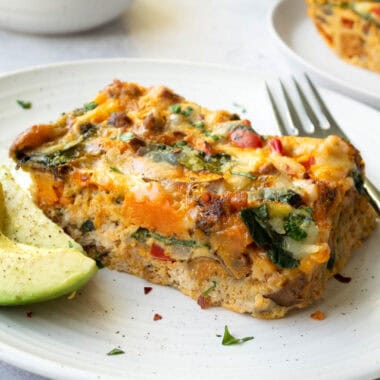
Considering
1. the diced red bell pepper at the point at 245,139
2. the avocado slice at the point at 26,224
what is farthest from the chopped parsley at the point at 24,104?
the diced red bell pepper at the point at 245,139

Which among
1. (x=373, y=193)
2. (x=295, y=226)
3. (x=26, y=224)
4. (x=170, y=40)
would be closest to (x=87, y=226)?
(x=26, y=224)

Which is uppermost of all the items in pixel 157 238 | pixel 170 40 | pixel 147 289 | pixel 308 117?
pixel 157 238

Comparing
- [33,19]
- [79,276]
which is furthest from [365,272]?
[33,19]

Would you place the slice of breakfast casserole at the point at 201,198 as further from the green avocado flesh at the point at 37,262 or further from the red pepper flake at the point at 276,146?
the green avocado flesh at the point at 37,262

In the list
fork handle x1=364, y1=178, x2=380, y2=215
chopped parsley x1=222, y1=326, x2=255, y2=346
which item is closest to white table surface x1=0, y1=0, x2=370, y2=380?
fork handle x1=364, y1=178, x2=380, y2=215

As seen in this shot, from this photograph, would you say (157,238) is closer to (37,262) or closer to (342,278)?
(37,262)

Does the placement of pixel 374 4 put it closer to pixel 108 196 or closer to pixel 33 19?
pixel 33 19

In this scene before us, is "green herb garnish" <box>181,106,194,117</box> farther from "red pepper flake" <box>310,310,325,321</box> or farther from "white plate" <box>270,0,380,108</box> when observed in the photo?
"white plate" <box>270,0,380,108</box>
